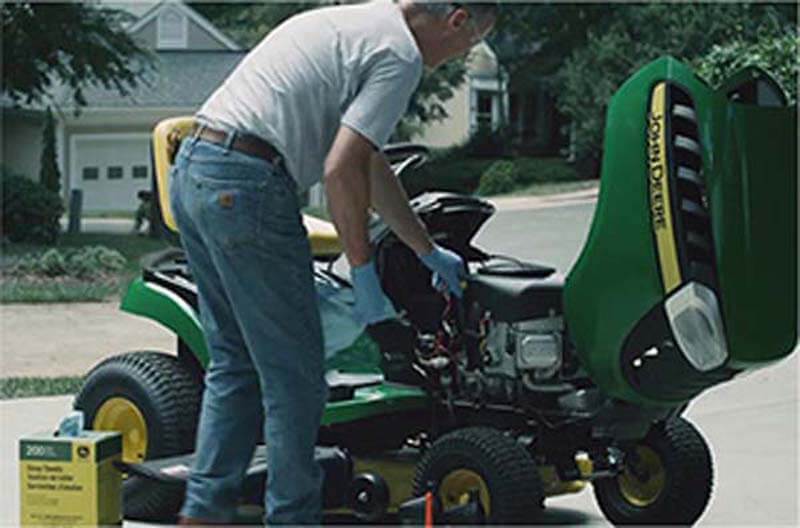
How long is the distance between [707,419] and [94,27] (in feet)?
62.7

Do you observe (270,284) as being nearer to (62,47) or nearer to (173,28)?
(62,47)

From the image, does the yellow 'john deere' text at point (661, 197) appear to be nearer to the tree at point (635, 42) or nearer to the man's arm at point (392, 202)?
the man's arm at point (392, 202)

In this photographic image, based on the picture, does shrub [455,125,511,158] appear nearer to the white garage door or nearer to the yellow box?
the white garage door

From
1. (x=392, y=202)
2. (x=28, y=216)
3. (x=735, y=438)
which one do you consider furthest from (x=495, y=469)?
(x=28, y=216)

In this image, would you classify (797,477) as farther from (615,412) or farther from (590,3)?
(590,3)

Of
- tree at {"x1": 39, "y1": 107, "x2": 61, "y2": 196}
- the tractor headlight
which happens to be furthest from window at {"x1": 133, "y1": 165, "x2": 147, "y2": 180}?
the tractor headlight

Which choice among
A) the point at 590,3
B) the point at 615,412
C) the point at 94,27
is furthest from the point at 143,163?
the point at 615,412

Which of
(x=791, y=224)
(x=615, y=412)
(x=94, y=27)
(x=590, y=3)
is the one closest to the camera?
(x=791, y=224)

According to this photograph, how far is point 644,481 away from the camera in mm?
6387

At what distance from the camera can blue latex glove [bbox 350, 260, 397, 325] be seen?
192 inches

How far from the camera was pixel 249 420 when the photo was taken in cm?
496

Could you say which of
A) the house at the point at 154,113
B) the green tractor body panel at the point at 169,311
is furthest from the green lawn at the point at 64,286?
the house at the point at 154,113

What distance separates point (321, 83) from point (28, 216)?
21.3 metres

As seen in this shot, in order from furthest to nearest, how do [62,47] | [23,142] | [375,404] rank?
[23,142], [62,47], [375,404]
